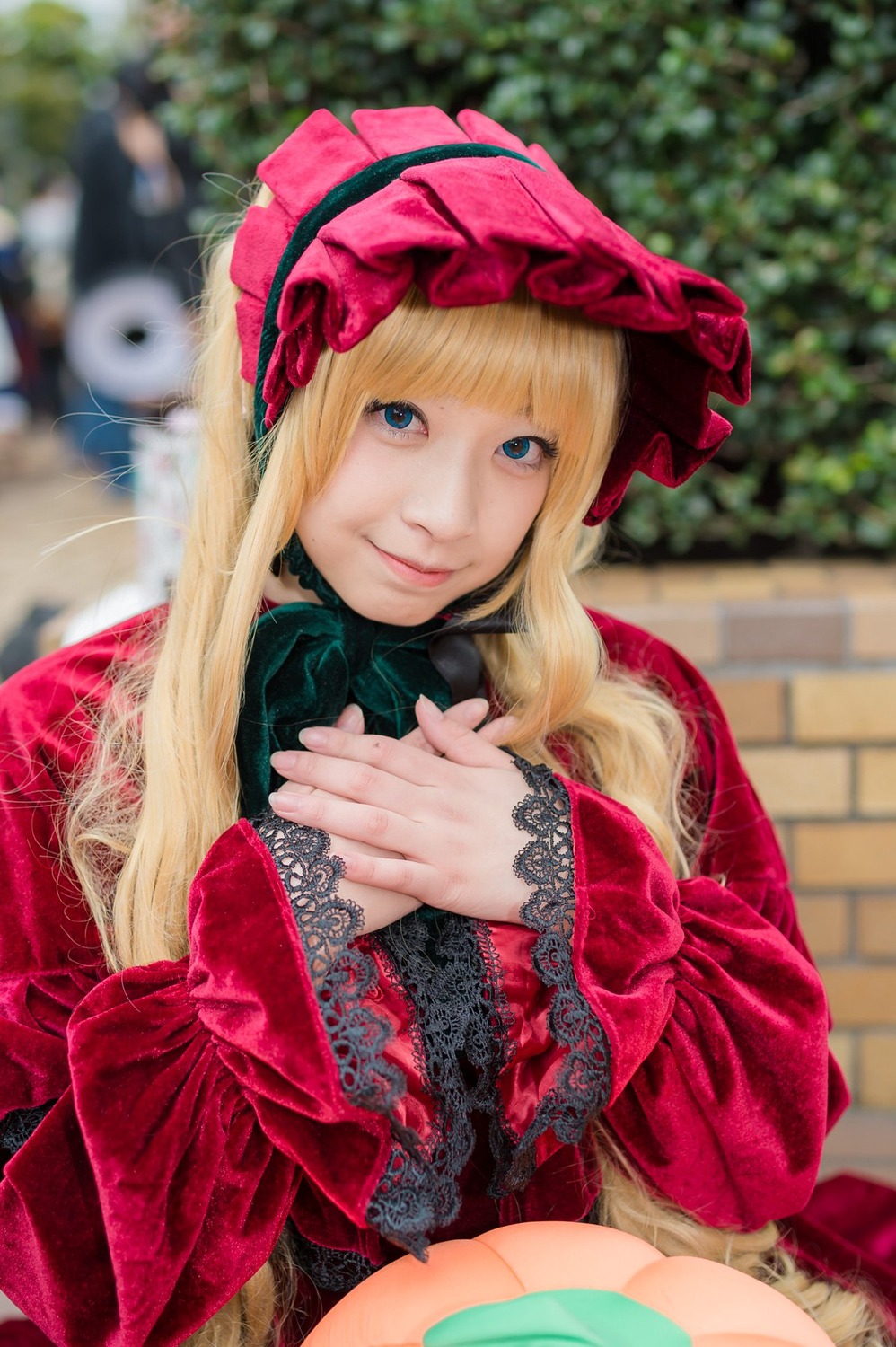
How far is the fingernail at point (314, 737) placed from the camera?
3.43ft

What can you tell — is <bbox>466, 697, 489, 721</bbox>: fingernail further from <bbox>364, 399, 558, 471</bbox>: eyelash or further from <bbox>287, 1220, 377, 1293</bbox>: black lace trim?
<bbox>287, 1220, 377, 1293</bbox>: black lace trim

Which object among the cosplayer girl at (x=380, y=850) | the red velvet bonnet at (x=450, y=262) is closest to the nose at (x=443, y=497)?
the cosplayer girl at (x=380, y=850)

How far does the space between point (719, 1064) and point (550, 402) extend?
23.3 inches

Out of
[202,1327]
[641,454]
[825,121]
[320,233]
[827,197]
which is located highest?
[825,121]

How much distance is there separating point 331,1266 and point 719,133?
166cm

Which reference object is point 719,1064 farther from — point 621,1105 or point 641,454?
point 641,454

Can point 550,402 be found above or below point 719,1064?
above

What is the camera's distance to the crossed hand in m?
0.99

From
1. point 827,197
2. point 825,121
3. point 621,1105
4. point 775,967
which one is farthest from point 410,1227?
point 825,121

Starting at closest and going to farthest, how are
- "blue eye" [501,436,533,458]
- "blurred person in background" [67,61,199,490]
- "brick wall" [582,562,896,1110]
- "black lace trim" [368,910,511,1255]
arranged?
"black lace trim" [368,910,511,1255] < "blue eye" [501,436,533,458] < "brick wall" [582,562,896,1110] < "blurred person in background" [67,61,199,490]

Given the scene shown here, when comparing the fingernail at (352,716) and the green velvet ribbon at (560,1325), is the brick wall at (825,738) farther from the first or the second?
the green velvet ribbon at (560,1325)

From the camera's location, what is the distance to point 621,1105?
104 centimetres

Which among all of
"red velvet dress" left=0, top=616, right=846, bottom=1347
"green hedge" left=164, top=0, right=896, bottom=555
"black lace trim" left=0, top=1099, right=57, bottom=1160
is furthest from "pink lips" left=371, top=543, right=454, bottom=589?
"green hedge" left=164, top=0, right=896, bottom=555

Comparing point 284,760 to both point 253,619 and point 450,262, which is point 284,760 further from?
point 450,262
